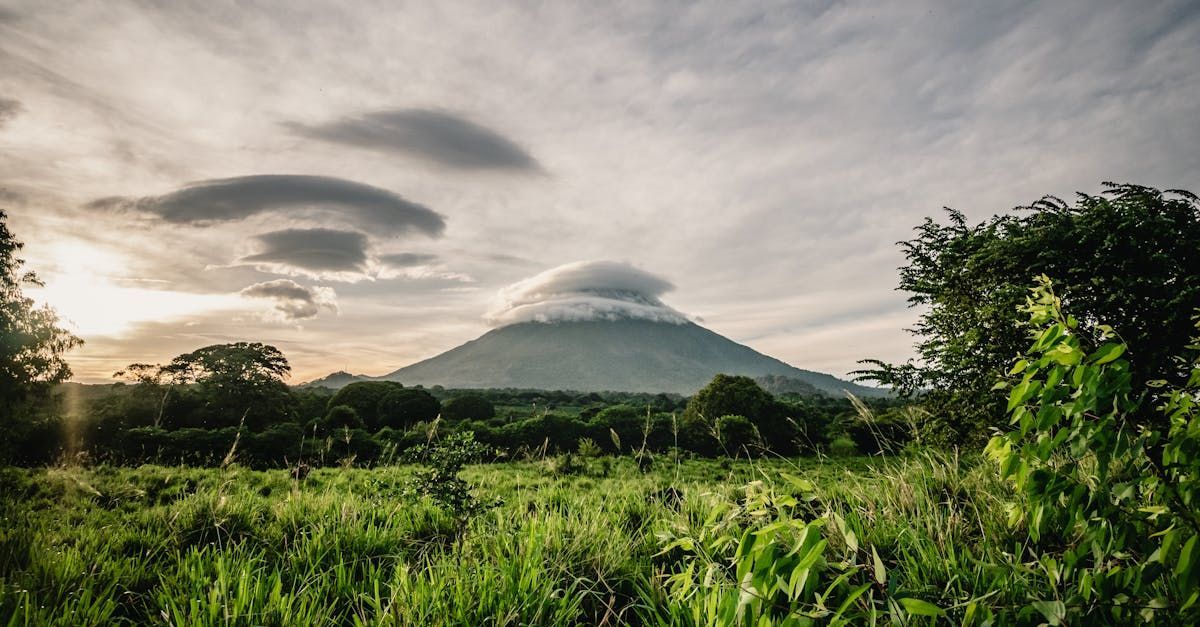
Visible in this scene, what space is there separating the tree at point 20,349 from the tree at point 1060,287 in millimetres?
38851

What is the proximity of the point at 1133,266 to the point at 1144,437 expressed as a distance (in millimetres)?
19085

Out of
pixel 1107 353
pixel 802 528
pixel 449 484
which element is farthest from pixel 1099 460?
pixel 449 484

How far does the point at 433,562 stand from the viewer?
14.8ft

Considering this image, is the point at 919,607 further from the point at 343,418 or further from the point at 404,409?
the point at 404,409

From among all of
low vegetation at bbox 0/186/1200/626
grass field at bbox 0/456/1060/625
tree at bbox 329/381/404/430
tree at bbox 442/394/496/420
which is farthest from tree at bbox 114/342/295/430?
grass field at bbox 0/456/1060/625

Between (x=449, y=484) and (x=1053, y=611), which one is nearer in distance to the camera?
(x=1053, y=611)

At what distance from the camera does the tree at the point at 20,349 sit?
73.7 feet

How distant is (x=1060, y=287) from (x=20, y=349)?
4447 cm

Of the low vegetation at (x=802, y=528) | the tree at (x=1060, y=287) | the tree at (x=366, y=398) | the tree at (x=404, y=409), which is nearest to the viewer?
the low vegetation at (x=802, y=528)

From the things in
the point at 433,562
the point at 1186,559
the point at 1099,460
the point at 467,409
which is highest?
the point at 1099,460

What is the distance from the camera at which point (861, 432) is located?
104 feet

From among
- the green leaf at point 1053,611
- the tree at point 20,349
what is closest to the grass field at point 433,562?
the green leaf at point 1053,611

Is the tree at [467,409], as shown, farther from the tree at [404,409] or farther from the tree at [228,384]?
the tree at [228,384]

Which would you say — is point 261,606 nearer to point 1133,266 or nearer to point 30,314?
point 1133,266
